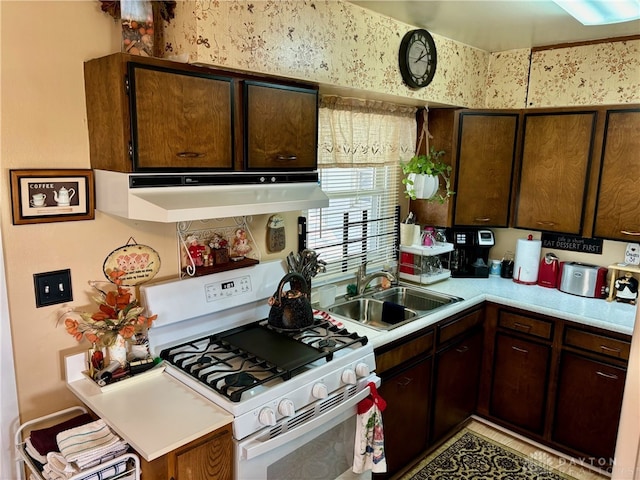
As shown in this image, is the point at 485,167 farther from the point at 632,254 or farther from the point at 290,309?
the point at 290,309

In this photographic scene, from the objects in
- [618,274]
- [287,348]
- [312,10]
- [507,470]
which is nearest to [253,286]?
[287,348]

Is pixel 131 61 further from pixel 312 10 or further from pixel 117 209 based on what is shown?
pixel 312 10

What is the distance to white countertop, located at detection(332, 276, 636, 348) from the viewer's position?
2.35 meters

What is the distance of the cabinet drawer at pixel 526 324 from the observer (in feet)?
8.86

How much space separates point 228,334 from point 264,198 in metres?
0.66

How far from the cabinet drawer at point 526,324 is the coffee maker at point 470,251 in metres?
0.49

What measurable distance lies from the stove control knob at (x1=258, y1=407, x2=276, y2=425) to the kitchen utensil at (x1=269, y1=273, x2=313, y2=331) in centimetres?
53

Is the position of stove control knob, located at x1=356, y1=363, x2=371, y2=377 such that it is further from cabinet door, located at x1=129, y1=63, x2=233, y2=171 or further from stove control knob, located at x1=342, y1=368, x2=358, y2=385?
cabinet door, located at x1=129, y1=63, x2=233, y2=171

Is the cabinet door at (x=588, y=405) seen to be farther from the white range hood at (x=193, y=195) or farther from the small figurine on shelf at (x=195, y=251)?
the small figurine on shelf at (x=195, y=251)

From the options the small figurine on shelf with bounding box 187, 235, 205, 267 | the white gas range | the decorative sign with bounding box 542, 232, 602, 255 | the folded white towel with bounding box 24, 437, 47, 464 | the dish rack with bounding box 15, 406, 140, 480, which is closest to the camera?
the dish rack with bounding box 15, 406, 140, 480

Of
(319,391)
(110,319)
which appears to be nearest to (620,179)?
(319,391)

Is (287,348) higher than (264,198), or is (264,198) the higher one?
(264,198)

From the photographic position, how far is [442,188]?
10.3 feet

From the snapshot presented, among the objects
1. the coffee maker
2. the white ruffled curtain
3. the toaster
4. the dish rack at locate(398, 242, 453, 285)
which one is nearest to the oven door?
the dish rack at locate(398, 242, 453, 285)
